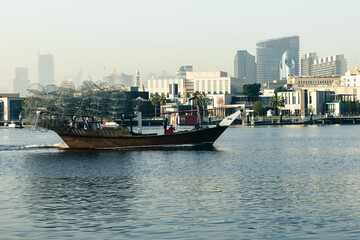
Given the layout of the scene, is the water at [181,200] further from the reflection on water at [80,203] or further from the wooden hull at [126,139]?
the wooden hull at [126,139]

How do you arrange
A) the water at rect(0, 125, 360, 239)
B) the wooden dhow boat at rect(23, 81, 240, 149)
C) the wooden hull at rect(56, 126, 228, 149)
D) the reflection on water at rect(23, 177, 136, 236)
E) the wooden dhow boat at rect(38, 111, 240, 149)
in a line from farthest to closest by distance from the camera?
the wooden dhow boat at rect(23, 81, 240, 149) → the wooden dhow boat at rect(38, 111, 240, 149) → the wooden hull at rect(56, 126, 228, 149) → the reflection on water at rect(23, 177, 136, 236) → the water at rect(0, 125, 360, 239)

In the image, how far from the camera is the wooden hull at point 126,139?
10744 cm

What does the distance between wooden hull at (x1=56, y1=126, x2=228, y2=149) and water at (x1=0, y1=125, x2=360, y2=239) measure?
24941 millimetres

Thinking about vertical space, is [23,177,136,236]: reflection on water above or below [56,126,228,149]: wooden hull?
below

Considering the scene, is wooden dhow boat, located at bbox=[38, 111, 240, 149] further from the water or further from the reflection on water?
the reflection on water

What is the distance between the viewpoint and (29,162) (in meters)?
85.5

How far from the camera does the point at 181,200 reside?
46000 millimetres

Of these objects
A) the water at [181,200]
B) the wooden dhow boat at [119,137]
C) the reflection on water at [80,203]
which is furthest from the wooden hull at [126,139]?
the reflection on water at [80,203]

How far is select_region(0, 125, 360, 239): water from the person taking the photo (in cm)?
3491

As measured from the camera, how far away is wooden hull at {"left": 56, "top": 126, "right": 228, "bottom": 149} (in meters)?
107

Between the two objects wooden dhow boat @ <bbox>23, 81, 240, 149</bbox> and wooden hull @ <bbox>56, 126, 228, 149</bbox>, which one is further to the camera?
wooden dhow boat @ <bbox>23, 81, 240, 149</bbox>

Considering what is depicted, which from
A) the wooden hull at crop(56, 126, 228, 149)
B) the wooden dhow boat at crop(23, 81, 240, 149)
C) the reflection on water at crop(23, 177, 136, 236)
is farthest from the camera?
the wooden dhow boat at crop(23, 81, 240, 149)

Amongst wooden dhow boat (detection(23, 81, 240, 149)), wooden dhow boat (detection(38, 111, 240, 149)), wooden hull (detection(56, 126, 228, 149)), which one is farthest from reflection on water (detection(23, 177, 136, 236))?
wooden dhow boat (detection(23, 81, 240, 149))

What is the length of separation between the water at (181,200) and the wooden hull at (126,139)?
24941 mm
